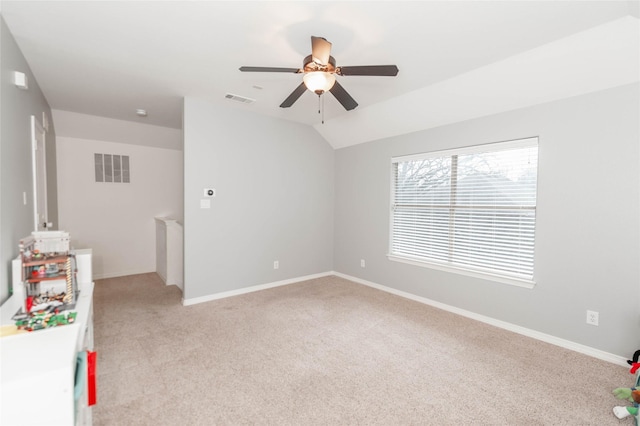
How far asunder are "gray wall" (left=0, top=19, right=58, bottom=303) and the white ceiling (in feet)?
0.69

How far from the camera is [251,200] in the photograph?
13.9ft

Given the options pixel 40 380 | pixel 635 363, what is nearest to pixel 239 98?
pixel 40 380

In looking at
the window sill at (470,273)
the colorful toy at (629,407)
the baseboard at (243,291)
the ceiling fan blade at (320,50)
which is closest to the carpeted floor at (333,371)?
the colorful toy at (629,407)

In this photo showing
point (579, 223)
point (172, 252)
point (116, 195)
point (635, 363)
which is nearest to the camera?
point (635, 363)

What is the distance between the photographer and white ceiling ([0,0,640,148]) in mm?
1953

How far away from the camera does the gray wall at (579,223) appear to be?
2391 mm

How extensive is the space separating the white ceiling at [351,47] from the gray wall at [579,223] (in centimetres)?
19

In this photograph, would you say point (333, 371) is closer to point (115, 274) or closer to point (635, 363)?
point (635, 363)

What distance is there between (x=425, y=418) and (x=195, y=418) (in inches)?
55.3

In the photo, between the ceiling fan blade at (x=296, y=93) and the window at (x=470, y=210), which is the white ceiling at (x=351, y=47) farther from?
the window at (x=470, y=210)

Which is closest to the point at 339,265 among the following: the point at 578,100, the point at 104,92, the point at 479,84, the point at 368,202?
the point at 368,202

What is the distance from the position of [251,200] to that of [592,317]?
388cm

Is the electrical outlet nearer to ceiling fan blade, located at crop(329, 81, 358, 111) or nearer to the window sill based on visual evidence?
the window sill

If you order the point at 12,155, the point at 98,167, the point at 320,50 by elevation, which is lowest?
the point at 12,155
